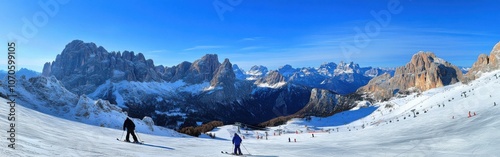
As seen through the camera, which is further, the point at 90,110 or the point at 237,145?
the point at 90,110

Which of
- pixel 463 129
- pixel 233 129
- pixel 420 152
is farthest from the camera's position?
pixel 233 129

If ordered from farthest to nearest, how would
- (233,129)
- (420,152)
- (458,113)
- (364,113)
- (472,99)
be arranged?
1. (364,113)
2. (233,129)
3. (472,99)
4. (458,113)
5. (420,152)

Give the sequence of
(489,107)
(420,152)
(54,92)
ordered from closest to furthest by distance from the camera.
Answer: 1. (420,152)
2. (489,107)
3. (54,92)

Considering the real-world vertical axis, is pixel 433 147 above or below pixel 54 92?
below

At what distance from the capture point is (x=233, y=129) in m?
131

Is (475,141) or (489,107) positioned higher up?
(489,107)

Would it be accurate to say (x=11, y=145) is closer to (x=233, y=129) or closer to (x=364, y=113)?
(x=233, y=129)

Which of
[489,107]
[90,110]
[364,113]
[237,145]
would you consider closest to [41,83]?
[90,110]

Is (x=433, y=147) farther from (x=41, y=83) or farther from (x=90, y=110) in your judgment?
(x=41, y=83)

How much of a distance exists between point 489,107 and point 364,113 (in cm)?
15764

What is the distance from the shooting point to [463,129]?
3469cm

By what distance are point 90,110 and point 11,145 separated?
50.4 m

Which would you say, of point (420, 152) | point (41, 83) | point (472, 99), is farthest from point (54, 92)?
point (472, 99)

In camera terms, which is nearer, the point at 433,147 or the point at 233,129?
the point at 433,147
